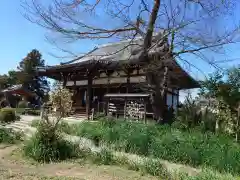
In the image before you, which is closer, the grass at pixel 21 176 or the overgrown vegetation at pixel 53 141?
the grass at pixel 21 176

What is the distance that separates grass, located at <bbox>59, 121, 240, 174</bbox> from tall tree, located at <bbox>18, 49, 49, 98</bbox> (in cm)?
3567

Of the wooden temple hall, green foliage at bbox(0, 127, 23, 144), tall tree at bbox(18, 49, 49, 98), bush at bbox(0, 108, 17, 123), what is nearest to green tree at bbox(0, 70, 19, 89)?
tall tree at bbox(18, 49, 49, 98)

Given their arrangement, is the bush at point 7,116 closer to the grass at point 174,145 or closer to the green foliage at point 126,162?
the grass at point 174,145

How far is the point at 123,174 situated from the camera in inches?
265

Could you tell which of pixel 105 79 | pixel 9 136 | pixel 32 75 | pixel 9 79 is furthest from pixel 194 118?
pixel 9 79

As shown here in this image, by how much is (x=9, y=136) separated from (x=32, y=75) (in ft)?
114

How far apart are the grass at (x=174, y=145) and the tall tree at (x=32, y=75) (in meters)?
35.7

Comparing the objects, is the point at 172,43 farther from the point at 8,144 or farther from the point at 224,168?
the point at 8,144

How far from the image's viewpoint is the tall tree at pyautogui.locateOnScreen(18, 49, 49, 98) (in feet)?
143

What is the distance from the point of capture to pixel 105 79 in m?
19.6

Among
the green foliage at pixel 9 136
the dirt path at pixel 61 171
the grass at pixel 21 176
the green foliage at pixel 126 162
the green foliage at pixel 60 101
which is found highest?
the green foliage at pixel 60 101

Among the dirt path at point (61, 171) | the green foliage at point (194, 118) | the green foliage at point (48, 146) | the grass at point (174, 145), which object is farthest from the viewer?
the green foliage at point (194, 118)

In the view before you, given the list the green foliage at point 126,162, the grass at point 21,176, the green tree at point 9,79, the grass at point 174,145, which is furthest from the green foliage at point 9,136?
the green tree at point 9,79

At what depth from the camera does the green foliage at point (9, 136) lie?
11.1 metres
